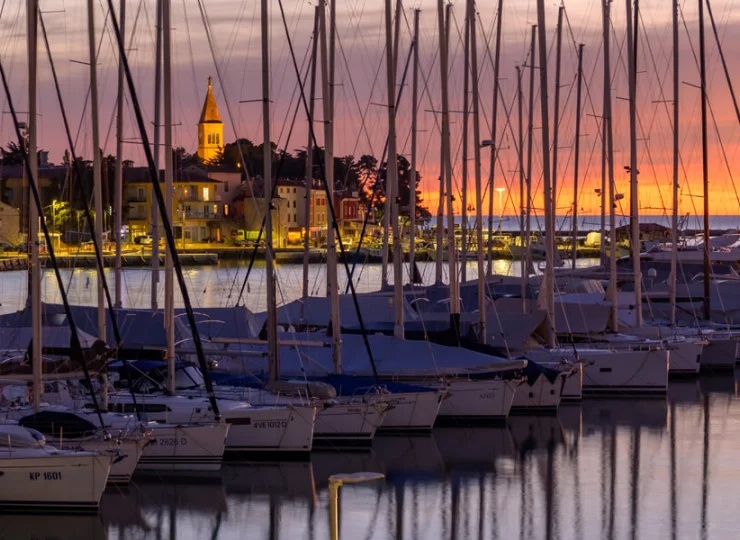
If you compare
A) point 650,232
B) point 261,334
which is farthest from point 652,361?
point 650,232

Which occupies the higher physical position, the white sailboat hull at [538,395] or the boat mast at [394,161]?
the boat mast at [394,161]

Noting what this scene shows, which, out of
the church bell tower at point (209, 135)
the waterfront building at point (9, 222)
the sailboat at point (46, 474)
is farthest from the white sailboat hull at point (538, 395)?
the church bell tower at point (209, 135)

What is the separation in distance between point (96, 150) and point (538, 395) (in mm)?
10527

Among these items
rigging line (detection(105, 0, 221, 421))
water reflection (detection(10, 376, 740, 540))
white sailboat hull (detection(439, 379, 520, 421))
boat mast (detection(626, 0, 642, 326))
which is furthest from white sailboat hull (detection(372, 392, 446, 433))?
boat mast (detection(626, 0, 642, 326))

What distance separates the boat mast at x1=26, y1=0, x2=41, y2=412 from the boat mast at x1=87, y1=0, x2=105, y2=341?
2.08m

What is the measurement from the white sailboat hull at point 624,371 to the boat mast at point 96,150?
12.0 metres

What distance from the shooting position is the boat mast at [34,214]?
21453 mm

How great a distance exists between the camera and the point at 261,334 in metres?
29.9

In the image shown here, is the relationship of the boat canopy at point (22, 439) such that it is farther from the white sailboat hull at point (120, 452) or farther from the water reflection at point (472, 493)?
the water reflection at point (472, 493)

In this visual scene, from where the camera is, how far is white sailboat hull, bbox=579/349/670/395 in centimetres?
3247

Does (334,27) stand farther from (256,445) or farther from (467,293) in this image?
(256,445)

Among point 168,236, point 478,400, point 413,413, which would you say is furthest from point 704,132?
point 168,236

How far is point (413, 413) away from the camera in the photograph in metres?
26.3

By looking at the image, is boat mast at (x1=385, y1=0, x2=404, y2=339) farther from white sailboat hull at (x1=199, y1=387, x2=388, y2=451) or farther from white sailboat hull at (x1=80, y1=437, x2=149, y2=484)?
white sailboat hull at (x1=80, y1=437, x2=149, y2=484)
